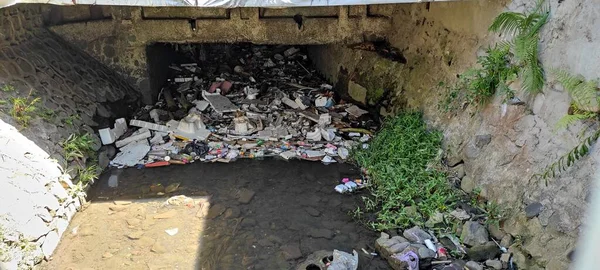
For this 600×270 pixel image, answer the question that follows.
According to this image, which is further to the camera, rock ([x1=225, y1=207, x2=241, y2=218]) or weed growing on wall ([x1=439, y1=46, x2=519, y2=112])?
rock ([x1=225, y1=207, x2=241, y2=218])

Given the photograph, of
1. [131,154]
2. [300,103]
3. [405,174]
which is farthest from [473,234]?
[131,154]

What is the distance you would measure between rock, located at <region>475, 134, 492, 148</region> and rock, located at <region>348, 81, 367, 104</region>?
Answer: 2.96 metres

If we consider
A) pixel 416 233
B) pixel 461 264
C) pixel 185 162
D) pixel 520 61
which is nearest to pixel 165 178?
pixel 185 162

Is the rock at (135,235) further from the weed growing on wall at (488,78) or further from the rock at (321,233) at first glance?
the weed growing on wall at (488,78)

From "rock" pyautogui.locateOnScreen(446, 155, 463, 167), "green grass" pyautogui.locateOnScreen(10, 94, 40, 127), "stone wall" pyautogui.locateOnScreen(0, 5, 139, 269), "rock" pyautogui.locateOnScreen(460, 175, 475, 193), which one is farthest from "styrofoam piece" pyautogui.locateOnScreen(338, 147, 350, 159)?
"green grass" pyautogui.locateOnScreen(10, 94, 40, 127)

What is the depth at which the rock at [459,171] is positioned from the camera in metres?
4.57

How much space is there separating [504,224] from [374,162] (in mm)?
1962

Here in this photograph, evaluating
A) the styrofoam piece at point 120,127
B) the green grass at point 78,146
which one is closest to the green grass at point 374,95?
the styrofoam piece at point 120,127

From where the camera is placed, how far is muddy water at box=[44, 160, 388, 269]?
395cm

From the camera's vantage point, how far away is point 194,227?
4.41 metres

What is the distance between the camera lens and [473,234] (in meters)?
3.79

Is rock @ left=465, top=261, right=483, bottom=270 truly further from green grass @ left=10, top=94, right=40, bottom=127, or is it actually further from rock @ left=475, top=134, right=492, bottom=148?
green grass @ left=10, top=94, right=40, bottom=127

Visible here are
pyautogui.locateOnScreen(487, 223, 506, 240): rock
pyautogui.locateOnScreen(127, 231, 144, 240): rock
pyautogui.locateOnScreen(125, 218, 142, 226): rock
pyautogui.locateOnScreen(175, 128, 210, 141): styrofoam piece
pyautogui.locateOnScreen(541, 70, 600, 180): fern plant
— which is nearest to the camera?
pyautogui.locateOnScreen(541, 70, 600, 180): fern plant

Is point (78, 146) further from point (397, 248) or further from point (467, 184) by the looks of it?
point (467, 184)
